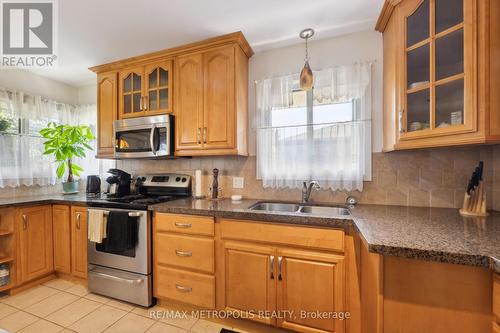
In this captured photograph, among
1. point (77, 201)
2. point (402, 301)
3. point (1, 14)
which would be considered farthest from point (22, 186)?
point (402, 301)

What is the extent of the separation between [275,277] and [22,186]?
3072mm

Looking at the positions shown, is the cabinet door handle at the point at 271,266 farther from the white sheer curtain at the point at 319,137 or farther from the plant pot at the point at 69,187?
the plant pot at the point at 69,187

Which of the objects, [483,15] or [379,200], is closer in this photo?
[483,15]

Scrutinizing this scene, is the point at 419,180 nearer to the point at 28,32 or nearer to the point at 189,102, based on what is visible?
the point at 189,102

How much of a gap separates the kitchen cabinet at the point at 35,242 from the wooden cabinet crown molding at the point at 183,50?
1.63 meters

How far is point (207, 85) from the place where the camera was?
2.00 metres

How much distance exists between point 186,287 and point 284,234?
3.05 ft

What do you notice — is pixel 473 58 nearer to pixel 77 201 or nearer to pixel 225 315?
pixel 225 315

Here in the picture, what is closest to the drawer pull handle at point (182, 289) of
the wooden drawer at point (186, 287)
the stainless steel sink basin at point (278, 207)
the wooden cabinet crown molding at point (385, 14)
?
the wooden drawer at point (186, 287)

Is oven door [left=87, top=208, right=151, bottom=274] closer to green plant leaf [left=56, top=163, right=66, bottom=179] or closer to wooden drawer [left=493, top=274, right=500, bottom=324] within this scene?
green plant leaf [left=56, top=163, right=66, bottom=179]

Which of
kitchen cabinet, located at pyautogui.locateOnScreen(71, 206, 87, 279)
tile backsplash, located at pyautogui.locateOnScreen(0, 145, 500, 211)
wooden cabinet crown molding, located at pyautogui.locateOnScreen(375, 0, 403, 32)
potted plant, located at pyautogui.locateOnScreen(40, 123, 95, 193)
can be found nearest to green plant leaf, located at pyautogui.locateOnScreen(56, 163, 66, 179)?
potted plant, located at pyautogui.locateOnScreen(40, 123, 95, 193)

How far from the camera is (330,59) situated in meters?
1.93

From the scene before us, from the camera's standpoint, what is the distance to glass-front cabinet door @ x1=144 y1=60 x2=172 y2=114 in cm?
213

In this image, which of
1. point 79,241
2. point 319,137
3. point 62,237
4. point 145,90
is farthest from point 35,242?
point 319,137
